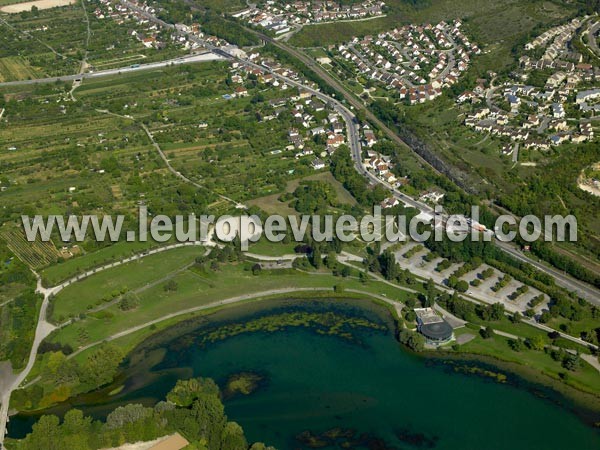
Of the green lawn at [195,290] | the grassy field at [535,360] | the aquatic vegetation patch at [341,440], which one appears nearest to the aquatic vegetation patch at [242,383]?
the aquatic vegetation patch at [341,440]

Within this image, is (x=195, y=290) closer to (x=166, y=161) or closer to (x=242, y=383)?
(x=242, y=383)

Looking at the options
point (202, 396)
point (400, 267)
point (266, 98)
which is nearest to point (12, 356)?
point (202, 396)

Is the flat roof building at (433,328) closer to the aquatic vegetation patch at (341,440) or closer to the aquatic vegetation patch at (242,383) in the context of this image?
the aquatic vegetation patch at (341,440)

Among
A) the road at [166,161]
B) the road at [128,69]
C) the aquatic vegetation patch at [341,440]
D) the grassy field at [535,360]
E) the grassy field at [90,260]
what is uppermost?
the road at [128,69]

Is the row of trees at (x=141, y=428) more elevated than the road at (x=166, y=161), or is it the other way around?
the road at (x=166, y=161)

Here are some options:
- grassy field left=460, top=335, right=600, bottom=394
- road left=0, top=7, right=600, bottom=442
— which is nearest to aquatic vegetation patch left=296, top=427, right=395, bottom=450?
grassy field left=460, top=335, right=600, bottom=394
